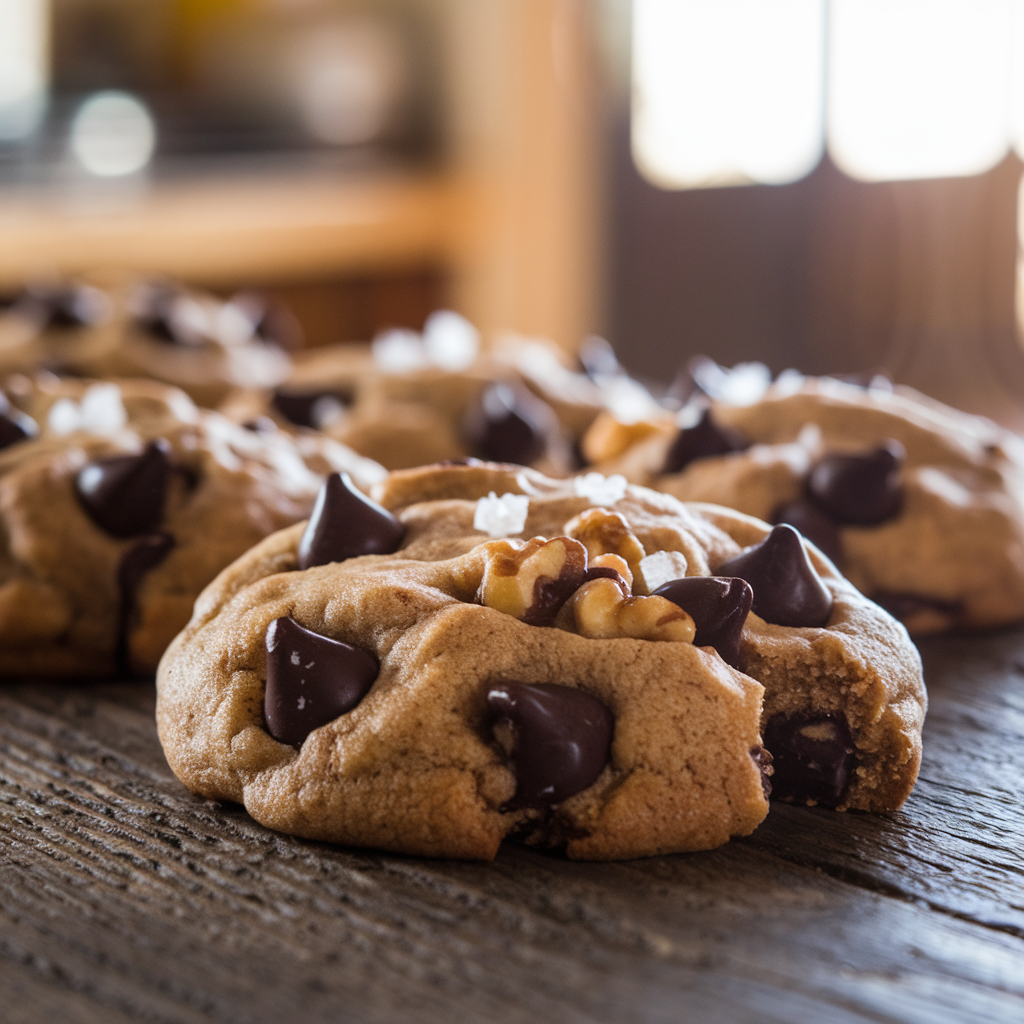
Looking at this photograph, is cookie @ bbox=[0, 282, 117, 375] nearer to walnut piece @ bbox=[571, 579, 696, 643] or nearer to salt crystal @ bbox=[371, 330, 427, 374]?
salt crystal @ bbox=[371, 330, 427, 374]

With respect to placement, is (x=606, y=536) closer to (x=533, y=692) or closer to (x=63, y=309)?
(x=533, y=692)

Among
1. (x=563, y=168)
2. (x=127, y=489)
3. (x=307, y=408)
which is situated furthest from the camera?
(x=563, y=168)

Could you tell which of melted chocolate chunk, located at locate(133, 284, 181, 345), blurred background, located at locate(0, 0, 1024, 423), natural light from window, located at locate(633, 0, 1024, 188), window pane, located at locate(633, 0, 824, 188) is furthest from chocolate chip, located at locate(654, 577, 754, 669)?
window pane, located at locate(633, 0, 824, 188)

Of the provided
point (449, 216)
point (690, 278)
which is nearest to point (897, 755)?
point (690, 278)

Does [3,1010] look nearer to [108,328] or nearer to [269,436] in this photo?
[269,436]

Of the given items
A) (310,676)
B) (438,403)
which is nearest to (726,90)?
(438,403)
